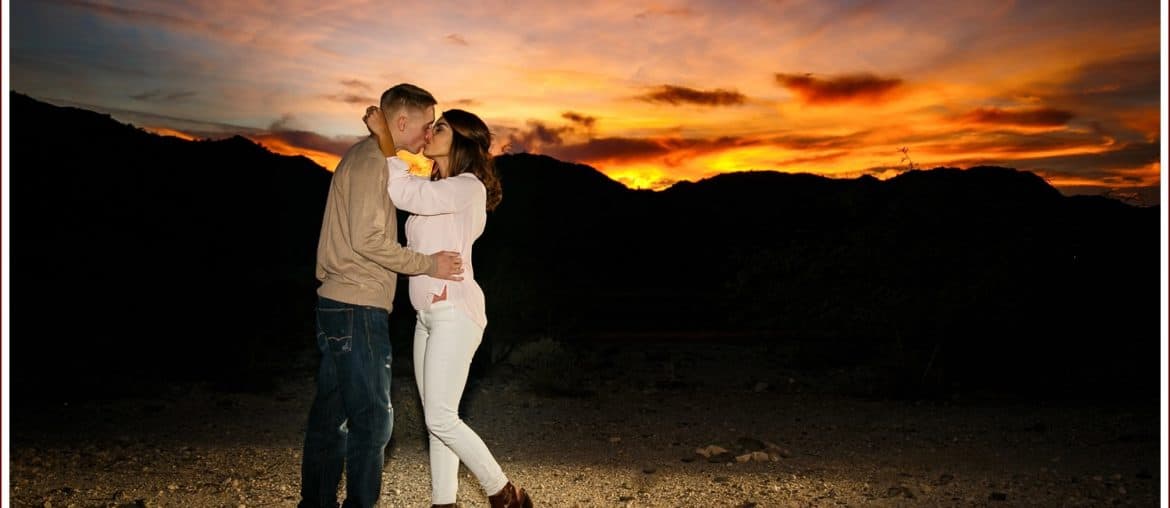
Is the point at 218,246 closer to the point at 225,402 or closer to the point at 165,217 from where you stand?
the point at 165,217

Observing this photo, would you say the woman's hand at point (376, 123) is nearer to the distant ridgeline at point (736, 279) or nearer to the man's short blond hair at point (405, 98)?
the man's short blond hair at point (405, 98)

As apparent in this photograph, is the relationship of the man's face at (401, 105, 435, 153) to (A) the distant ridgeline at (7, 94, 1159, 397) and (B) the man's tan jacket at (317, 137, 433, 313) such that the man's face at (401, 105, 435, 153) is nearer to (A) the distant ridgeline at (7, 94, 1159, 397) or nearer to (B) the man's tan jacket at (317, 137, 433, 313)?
(B) the man's tan jacket at (317, 137, 433, 313)

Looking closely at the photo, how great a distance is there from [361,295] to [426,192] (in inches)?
20.7

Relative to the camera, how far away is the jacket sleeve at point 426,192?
4.01m

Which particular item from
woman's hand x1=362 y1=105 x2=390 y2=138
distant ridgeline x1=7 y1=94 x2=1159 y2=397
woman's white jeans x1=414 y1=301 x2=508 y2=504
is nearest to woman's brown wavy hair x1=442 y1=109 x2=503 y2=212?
woman's hand x1=362 y1=105 x2=390 y2=138

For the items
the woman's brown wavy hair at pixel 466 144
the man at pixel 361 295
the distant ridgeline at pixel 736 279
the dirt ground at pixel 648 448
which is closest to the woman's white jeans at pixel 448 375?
the man at pixel 361 295

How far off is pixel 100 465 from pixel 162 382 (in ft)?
23.7

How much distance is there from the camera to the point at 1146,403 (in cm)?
1188

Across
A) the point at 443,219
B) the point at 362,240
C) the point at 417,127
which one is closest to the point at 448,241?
the point at 443,219

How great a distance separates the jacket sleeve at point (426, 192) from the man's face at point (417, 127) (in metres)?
0.10

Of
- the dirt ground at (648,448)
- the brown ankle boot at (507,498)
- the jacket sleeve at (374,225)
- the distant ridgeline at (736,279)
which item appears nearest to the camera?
the jacket sleeve at (374,225)

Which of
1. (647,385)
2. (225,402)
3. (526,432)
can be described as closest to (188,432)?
(225,402)

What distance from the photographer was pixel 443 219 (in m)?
4.19

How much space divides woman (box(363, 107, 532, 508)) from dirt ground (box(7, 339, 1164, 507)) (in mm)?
1615
